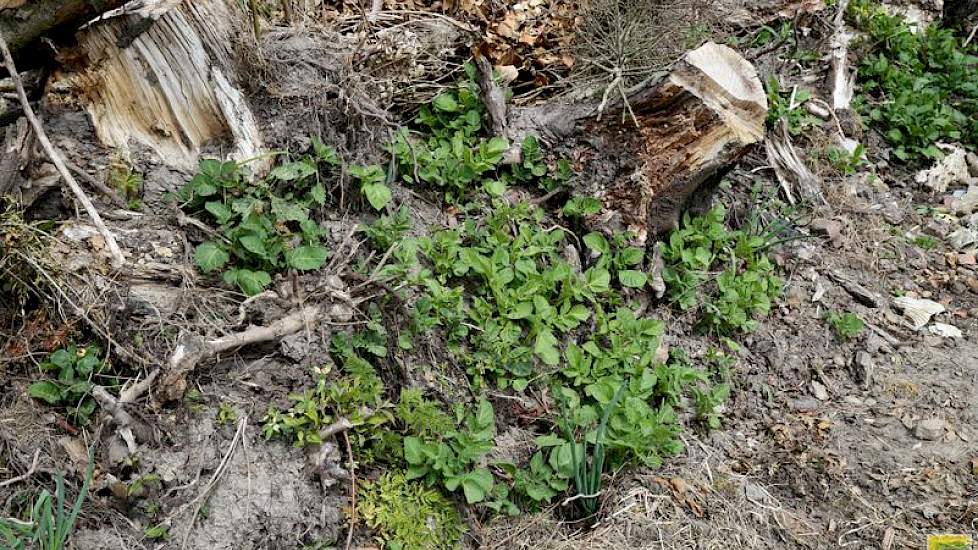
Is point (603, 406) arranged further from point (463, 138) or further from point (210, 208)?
point (210, 208)

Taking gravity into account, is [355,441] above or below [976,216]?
above

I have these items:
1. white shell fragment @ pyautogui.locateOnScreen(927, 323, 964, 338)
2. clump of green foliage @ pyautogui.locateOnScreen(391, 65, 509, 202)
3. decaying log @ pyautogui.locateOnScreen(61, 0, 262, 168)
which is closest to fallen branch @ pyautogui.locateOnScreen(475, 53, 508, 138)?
clump of green foliage @ pyautogui.locateOnScreen(391, 65, 509, 202)

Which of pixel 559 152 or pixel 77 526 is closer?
pixel 77 526

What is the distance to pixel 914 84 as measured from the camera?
5520 millimetres

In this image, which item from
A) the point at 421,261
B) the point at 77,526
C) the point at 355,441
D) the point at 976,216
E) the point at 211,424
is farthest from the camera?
the point at 976,216

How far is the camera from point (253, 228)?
116 inches

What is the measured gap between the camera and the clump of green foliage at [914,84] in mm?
5340

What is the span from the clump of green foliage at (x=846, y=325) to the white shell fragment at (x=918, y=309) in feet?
1.39

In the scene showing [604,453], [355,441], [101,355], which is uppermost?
[101,355]

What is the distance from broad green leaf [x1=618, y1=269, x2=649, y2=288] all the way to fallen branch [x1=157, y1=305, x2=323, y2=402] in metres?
1.50

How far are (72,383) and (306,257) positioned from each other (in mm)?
922

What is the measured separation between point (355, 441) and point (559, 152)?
72.2 inches

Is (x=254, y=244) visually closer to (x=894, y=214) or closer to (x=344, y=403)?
(x=344, y=403)

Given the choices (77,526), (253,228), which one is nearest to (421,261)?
(253,228)
